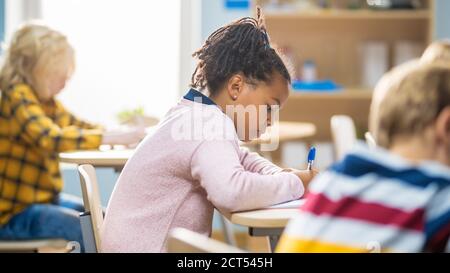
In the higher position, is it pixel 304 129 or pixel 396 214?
pixel 396 214

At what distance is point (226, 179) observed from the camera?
174 cm

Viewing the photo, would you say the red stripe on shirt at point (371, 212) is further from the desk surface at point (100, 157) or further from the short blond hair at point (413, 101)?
the desk surface at point (100, 157)

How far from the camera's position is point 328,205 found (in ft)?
3.91

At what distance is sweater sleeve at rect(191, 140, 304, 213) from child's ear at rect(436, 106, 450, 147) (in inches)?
23.5

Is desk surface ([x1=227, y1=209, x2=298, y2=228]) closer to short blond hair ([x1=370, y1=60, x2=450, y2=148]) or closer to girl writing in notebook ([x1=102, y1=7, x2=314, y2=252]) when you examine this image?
girl writing in notebook ([x1=102, y1=7, x2=314, y2=252])

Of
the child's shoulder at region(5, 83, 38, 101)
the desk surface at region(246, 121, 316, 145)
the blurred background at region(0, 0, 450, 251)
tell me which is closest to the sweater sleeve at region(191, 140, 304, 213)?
the child's shoulder at region(5, 83, 38, 101)

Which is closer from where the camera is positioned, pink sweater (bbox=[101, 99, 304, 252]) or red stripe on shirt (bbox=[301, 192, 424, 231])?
red stripe on shirt (bbox=[301, 192, 424, 231])

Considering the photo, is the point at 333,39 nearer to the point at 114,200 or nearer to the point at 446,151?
the point at 114,200

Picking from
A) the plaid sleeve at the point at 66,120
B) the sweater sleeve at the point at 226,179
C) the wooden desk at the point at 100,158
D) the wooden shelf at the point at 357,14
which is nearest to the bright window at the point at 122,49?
the wooden shelf at the point at 357,14

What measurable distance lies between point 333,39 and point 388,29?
0.98 ft

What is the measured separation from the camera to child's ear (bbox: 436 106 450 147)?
3.92 feet

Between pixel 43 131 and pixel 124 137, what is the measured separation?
283mm

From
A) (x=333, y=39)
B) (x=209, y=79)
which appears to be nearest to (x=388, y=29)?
(x=333, y=39)

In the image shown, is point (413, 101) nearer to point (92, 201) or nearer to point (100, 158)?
point (92, 201)
